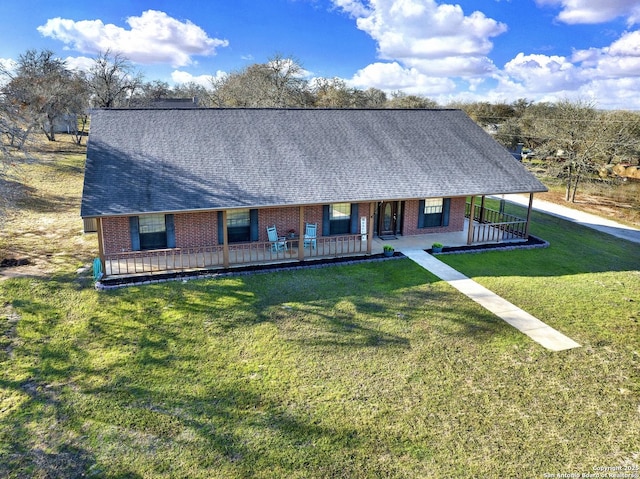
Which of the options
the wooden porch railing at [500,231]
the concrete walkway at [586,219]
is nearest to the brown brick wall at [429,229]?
the wooden porch railing at [500,231]

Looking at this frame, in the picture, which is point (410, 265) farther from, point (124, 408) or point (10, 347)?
point (10, 347)

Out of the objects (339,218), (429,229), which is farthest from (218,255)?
(429,229)

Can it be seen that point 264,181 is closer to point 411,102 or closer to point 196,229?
point 196,229

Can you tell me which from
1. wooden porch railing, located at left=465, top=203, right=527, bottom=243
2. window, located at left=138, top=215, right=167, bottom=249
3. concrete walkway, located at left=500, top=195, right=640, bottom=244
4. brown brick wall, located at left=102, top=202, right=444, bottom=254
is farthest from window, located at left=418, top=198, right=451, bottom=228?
window, located at left=138, top=215, right=167, bottom=249

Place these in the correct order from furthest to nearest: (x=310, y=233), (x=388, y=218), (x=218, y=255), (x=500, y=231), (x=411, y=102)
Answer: (x=411, y=102) → (x=500, y=231) → (x=388, y=218) → (x=310, y=233) → (x=218, y=255)

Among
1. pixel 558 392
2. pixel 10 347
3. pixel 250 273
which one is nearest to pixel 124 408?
pixel 10 347

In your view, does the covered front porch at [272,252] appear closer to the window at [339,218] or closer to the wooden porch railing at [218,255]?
the wooden porch railing at [218,255]
